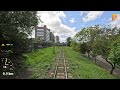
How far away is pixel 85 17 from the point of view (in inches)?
121

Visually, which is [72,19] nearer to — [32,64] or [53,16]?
[53,16]

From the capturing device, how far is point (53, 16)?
3.16m

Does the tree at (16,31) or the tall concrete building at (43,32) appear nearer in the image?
the tree at (16,31)

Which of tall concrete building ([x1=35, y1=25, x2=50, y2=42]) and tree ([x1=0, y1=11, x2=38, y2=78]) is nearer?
tree ([x1=0, y1=11, x2=38, y2=78])

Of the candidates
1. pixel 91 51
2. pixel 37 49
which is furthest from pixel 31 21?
pixel 91 51

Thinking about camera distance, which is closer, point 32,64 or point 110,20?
point 110,20
